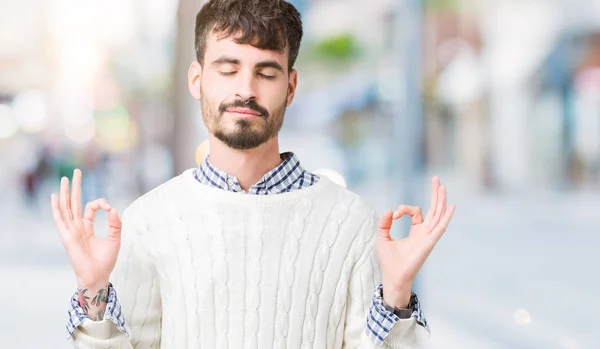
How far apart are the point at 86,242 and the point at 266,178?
367 mm

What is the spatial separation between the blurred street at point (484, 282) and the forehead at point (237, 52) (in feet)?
8.90

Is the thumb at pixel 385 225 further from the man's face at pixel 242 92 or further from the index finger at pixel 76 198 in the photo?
the index finger at pixel 76 198

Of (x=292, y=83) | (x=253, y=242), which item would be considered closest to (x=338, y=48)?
(x=292, y=83)

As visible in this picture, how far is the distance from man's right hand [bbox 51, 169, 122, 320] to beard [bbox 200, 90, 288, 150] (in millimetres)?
252

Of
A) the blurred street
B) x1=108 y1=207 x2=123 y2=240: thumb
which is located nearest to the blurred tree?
the blurred street

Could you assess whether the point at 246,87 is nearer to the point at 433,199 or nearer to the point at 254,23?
the point at 254,23

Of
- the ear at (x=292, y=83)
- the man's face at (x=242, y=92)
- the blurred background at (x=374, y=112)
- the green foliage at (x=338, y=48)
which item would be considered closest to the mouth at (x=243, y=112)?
the man's face at (x=242, y=92)

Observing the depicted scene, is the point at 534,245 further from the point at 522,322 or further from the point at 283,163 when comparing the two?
the point at 283,163

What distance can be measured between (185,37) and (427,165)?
663 inches

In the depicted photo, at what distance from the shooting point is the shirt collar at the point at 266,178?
1.56m

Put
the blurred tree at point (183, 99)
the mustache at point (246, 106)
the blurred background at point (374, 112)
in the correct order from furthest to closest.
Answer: the blurred background at point (374, 112)
the blurred tree at point (183, 99)
the mustache at point (246, 106)

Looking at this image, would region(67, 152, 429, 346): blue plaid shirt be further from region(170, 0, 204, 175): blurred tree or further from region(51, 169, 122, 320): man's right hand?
region(170, 0, 204, 175): blurred tree

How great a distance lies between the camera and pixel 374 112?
55.6ft

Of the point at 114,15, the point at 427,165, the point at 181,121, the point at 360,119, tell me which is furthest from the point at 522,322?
the point at 427,165
